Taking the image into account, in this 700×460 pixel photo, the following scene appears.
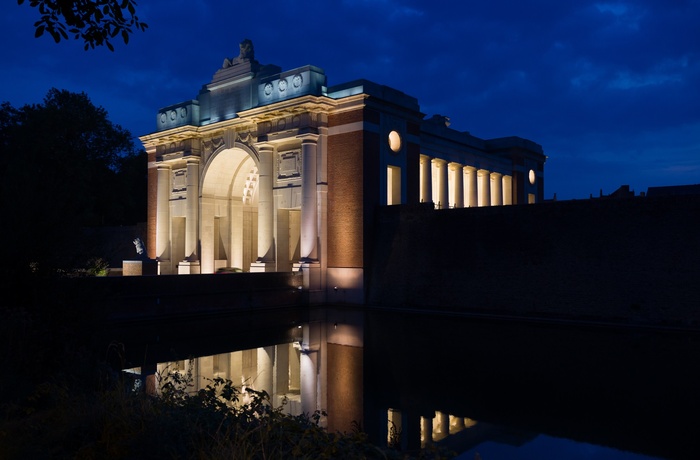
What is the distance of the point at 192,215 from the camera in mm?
33906

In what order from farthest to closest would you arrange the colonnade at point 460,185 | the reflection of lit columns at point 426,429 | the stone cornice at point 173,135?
the colonnade at point 460,185 < the stone cornice at point 173,135 < the reflection of lit columns at point 426,429

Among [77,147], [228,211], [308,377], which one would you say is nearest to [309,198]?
[228,211]

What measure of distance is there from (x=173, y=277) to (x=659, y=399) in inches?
671

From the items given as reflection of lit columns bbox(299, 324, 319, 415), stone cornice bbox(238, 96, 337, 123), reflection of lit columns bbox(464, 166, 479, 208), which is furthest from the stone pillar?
reflection of lit columns bbox(464, 166, 479, 208)

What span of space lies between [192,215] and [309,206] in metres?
9.93

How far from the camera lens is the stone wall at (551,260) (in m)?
18.3

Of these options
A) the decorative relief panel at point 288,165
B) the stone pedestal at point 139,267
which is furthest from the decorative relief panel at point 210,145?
the stone pedestal at point 139,267

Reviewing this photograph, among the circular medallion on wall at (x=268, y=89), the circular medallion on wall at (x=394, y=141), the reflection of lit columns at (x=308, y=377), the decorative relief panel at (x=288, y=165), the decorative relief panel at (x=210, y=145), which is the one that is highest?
the circular medallion on wall at (x=268, y=89)

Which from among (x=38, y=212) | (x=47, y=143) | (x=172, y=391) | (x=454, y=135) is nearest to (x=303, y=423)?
(x=172, y=391)

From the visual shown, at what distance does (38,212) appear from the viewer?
8641mm

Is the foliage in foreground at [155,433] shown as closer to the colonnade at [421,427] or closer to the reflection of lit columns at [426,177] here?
the colonnade at [421,427]

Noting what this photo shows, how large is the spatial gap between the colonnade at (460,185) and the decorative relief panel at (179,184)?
1449cm

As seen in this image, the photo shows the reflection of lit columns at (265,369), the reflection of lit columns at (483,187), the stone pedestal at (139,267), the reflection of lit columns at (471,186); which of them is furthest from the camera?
the reflection of lit columns at (483,187)

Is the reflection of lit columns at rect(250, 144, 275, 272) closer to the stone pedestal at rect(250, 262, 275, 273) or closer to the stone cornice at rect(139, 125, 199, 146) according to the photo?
the stone pedestal at rect(250, 262, 275, 273)
